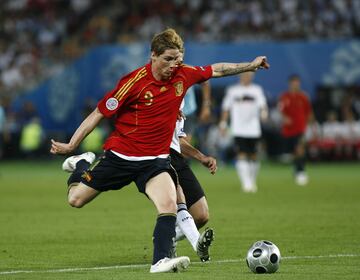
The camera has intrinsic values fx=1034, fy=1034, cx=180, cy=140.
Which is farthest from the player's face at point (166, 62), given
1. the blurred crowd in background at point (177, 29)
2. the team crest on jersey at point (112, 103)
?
the blurred crowd in background at point (177, 29)

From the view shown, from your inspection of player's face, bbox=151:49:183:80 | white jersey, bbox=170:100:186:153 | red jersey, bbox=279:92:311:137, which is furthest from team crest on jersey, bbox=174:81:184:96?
red jersey, bbox=279:92:311:137

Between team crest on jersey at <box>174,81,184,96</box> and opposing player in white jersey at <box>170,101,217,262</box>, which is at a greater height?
team crest on jersey at <box>174,81,184,96</box>

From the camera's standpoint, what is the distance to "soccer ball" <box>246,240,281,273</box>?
9.37 metres

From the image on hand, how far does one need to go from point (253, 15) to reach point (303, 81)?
415 centimetres

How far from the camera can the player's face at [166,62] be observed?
31.1 feet

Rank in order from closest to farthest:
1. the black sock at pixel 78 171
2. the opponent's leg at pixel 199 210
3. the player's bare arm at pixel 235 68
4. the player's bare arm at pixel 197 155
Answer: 1. the player's bare arm at pixel 235 68
2. the black sock at pixel 78 171
3. the player's bare arm at pixel 197 155
4. the opponent's leg at pixel 199 210

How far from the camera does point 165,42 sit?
945cm

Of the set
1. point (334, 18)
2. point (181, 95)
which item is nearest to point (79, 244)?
point (181, 95)

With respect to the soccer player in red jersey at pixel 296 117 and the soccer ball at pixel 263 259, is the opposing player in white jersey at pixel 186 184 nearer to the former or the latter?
the soccer ball at pixel 263 259

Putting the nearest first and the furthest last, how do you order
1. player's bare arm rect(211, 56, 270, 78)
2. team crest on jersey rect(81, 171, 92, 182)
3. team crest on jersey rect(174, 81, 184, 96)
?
team crest on jersey rect(174, 81, 184, 96), team crest on jersey rect(81, 171, 92, 182), player's bare arm rect(211, 56, 270, 78)

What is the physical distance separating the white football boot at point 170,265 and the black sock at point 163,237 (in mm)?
65

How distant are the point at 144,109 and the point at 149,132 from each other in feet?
0.72

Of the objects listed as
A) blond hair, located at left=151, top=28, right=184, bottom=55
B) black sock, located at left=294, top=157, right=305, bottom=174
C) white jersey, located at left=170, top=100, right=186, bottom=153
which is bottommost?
black sock, located at left=294, top=157, right=305, bottom=174

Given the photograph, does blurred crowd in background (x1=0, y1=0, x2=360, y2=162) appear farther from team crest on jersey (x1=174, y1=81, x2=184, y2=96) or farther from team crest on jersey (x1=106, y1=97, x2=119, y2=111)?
team crest on jersey (x1=106, y1=97, x2=119, y2=111)
